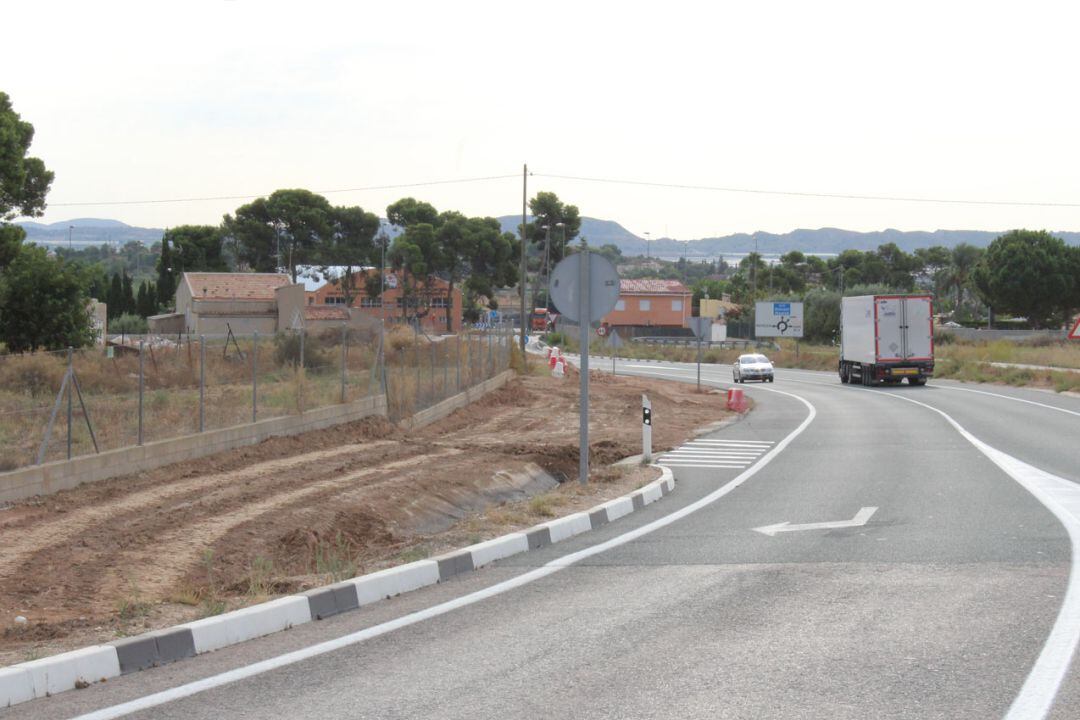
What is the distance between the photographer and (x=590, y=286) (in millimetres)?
13320

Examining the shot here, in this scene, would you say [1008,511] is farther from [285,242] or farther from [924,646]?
[285,242]

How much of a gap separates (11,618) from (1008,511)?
9.78m

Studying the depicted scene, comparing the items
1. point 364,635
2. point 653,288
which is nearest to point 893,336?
point 364,635

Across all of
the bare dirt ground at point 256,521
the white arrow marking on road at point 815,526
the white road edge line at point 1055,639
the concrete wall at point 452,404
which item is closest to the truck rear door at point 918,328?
the concrete wall at point 452,404

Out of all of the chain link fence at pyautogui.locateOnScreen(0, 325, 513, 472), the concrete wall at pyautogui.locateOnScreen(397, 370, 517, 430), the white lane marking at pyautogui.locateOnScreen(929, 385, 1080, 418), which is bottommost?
the white lane marking at pyautogui.locateOnScreen(929, 385, 1080, 418)

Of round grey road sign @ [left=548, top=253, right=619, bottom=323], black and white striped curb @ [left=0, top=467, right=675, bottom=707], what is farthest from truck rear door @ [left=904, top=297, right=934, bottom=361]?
black and white striped curb @ [left=0, top=467, right=675, bottom=707]

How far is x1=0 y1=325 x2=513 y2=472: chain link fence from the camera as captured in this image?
13.4 meters

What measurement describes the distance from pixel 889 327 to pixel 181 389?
32599 millimetres

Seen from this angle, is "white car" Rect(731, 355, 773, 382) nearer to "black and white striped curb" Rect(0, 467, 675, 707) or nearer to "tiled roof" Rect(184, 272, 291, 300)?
"tiled roof" Rect(184, 272, 291, 300)

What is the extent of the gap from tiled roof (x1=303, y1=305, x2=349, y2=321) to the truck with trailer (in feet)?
117

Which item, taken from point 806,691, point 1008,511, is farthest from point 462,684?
point 1008,511

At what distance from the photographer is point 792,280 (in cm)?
15475

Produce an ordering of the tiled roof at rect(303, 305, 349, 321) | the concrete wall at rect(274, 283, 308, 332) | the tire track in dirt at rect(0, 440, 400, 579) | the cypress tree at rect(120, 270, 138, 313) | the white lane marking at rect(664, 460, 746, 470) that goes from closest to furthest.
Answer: the tire track in dirt at rect(0, 440, 400, 579) < the white lane marking at rect(664, 460, 746, 470) < the concrete wall at rect(274, 283, 308, 332) < the tiled roof at rect(303, 305, 349, 321) < the cypress tree at rect(120, 270, 138, 313)

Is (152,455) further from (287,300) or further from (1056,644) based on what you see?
(287,300)
